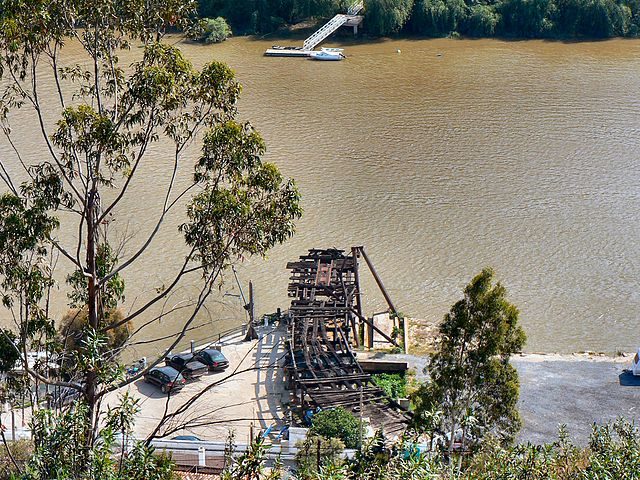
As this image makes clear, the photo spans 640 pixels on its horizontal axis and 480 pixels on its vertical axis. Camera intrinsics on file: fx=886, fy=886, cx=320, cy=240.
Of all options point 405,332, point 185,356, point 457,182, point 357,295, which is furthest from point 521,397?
point 457,182

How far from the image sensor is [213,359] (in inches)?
740

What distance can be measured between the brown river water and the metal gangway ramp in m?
3.65

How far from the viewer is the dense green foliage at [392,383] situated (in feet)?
58.5

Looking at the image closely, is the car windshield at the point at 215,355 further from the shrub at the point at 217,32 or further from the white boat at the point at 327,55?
the shrub at the point at 217,32

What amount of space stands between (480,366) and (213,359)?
7683mm

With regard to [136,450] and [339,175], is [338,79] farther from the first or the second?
[136,450]

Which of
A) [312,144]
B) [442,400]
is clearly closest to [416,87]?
[312,144]

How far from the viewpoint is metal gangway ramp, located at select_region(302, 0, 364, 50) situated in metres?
48.6

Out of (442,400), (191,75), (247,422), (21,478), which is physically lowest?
(247,422)

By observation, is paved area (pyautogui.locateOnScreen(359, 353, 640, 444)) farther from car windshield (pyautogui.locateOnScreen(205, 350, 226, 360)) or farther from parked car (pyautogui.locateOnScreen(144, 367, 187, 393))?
parked car (pyautogui.locateOnScreen(144, 367, 187, 393))

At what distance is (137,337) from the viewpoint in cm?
2056

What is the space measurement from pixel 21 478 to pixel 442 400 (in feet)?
20.9

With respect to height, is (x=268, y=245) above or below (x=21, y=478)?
above

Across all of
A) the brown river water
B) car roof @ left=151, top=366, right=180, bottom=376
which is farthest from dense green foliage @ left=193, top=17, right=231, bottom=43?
car roof @ left=151, top=366, right=180, bottom=376
